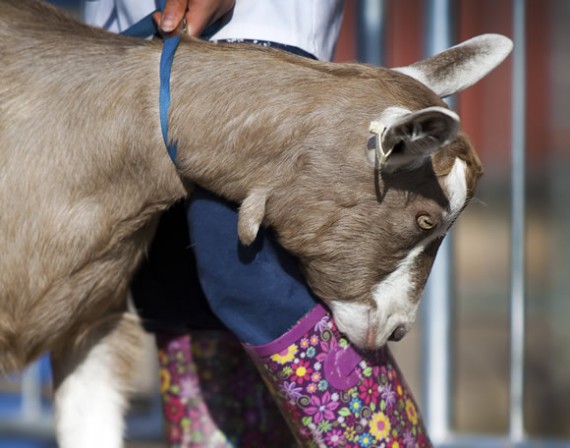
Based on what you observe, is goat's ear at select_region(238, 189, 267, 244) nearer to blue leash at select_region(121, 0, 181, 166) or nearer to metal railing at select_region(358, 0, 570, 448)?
blue leash at select_region(121, 0, 181, 166)

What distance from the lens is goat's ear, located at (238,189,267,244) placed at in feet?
7.56

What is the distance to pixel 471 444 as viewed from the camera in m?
4.06

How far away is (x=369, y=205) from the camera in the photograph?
7.46ft

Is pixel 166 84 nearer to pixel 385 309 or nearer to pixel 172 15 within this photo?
pixel 172 15

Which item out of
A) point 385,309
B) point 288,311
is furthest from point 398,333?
point 288,311

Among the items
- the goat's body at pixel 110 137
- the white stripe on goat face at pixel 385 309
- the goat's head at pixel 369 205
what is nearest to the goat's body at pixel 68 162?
the goat's body at pixel 110 137

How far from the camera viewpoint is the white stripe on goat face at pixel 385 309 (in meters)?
2.36

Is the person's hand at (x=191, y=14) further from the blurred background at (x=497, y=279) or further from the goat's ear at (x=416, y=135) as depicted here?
the blurred background at (x=497, y=279)

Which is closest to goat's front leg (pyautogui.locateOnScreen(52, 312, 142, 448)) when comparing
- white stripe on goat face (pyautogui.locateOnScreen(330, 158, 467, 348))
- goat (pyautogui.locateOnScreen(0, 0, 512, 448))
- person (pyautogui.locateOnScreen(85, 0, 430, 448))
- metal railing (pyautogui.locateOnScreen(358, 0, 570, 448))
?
goat (pyautogui.locateOnScreen(0, 0, 512, 448))

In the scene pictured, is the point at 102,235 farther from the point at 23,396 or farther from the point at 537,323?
the point at 537,323

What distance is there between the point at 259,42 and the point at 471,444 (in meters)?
2.02

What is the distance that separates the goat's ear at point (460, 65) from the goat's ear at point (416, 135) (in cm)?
28

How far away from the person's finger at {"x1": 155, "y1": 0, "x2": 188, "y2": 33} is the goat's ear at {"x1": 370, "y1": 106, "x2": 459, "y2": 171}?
55 centimetres

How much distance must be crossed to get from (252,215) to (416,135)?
385mm
